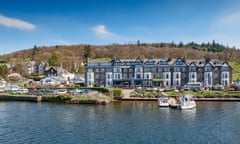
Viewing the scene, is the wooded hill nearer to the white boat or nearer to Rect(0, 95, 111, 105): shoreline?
Rect(0, 95, 111, 105): shoreline

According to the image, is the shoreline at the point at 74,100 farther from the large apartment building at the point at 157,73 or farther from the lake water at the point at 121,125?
the large apartment building at the point at 157,73

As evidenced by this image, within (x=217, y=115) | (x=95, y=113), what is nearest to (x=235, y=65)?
(x=217, y=115)

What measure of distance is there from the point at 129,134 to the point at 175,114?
→ 51.7ft

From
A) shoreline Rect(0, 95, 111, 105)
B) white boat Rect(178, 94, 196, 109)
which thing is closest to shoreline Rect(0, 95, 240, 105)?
shoreline Rect(0, 95, 111, 105)

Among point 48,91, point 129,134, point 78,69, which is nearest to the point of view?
point 129,134

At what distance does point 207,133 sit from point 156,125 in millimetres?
7123

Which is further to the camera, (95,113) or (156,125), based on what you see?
(95,113)

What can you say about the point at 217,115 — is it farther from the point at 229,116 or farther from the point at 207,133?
the point at 207,133

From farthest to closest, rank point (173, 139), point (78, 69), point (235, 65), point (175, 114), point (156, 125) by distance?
1. point (78, 69)
2. point (235, 65)
3. point (175, 114)
4. point (156, 125)
5. point (173, 139)

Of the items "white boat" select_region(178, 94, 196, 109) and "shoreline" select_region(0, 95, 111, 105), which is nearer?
"white boat" select_region(178, 94, 196, 109)

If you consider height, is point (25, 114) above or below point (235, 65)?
below

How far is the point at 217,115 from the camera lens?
4322 cm

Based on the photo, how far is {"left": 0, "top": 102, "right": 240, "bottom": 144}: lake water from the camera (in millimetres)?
30156

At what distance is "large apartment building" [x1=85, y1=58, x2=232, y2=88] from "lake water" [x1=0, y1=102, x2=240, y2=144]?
31.1 m
